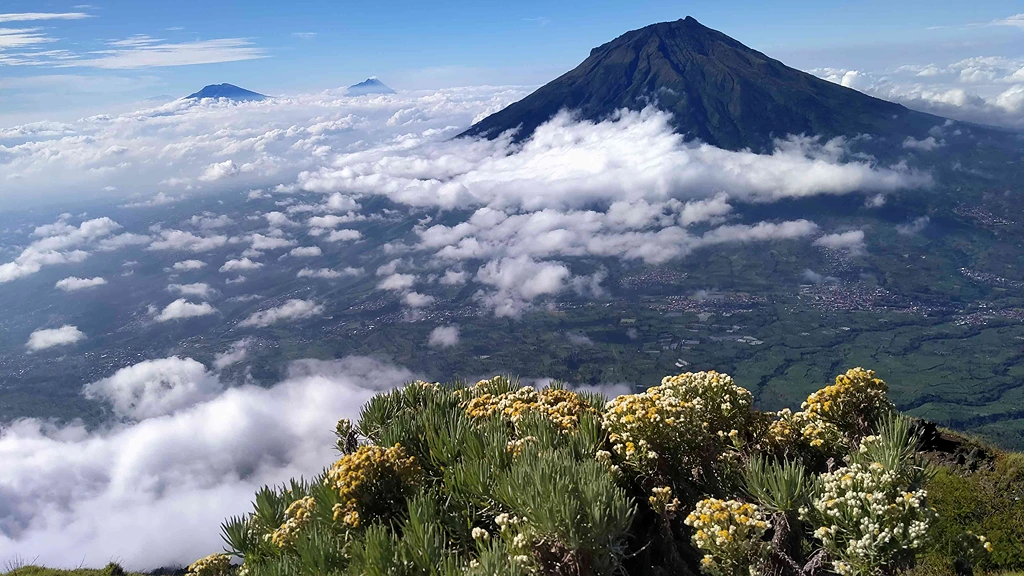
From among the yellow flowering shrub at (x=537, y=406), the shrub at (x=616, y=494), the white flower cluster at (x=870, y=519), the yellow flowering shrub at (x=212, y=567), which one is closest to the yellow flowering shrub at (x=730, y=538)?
the shrub at (x=616, y=494)

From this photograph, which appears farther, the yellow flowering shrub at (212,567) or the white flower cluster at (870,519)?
the yellow flowering shrub at (212,567)

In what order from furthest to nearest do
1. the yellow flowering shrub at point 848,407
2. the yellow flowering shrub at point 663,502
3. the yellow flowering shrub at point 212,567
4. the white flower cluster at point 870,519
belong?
the yellow flowering shrub at point 212,567, the yellow flowering shrub at point 848,407, the yellow flowering shrub at point 663,502, the white flower cluster at point 870,519

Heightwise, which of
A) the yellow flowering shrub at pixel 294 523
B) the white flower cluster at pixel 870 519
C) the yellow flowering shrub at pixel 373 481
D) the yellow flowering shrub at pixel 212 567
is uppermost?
the white flower cluster at pixel 870 519

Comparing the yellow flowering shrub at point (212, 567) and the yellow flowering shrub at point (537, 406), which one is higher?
the yellow flowering shrub at point (537, 406)

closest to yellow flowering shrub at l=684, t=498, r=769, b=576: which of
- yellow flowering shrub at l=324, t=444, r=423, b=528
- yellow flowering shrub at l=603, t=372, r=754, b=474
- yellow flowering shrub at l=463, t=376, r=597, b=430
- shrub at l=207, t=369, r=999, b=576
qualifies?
shrub at l=207, t=369, r=999, b=576

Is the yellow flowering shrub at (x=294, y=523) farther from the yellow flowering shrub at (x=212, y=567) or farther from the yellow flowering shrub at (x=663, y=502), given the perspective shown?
the yellow flowering shrub at (x=663, y=502)

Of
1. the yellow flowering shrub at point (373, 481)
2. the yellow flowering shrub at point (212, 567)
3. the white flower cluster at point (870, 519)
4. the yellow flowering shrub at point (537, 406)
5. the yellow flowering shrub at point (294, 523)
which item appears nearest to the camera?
the white flower cluster at point (870, 519)

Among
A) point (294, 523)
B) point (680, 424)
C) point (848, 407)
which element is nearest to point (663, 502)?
point (680, 424)

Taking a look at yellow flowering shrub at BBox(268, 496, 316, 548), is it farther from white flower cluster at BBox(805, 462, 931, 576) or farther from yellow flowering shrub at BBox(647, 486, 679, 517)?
→ white flower cluster at BBox(805, 462, 931, 576)
